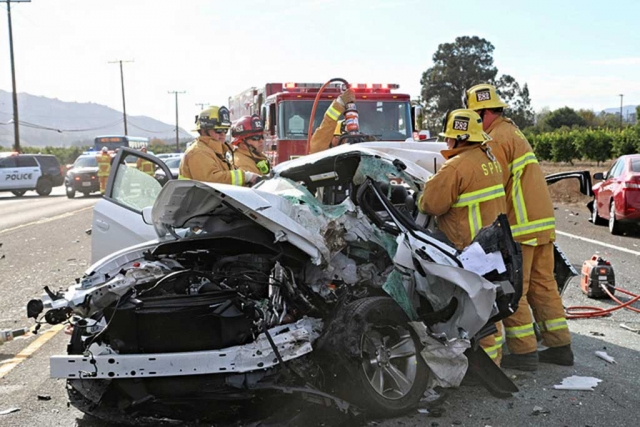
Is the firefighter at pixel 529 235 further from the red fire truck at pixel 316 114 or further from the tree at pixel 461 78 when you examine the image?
the tree at pixel 461 78

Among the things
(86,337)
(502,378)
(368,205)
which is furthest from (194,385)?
(502,378)

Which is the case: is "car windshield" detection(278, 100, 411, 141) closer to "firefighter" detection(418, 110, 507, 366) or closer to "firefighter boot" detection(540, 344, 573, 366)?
"firefighter" detection(418, 110, 507, 366)

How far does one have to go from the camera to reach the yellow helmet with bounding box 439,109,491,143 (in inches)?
199

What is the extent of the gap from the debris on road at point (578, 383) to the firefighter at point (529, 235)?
1.02ft

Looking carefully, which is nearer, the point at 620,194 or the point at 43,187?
the point at 620,194

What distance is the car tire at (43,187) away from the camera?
97.8 feet

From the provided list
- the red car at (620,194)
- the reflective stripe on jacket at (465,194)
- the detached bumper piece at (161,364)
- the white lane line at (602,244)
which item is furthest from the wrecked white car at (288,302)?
the red car at (620,194)

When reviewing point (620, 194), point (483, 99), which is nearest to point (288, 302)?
point (483, 99)

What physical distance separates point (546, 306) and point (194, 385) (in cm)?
293

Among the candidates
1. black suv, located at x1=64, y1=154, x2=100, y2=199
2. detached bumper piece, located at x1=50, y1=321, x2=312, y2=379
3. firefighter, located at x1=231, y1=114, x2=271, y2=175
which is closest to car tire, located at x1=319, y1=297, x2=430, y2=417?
detached bumper piece, located at x1=50, y1=321, x2=312, y2=379

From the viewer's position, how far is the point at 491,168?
16.6 ft

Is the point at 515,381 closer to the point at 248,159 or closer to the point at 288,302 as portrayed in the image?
the point at 288,302

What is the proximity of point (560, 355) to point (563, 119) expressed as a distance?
7972 centimetres

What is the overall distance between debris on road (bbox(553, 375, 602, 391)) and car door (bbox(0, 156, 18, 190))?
28.1 m
